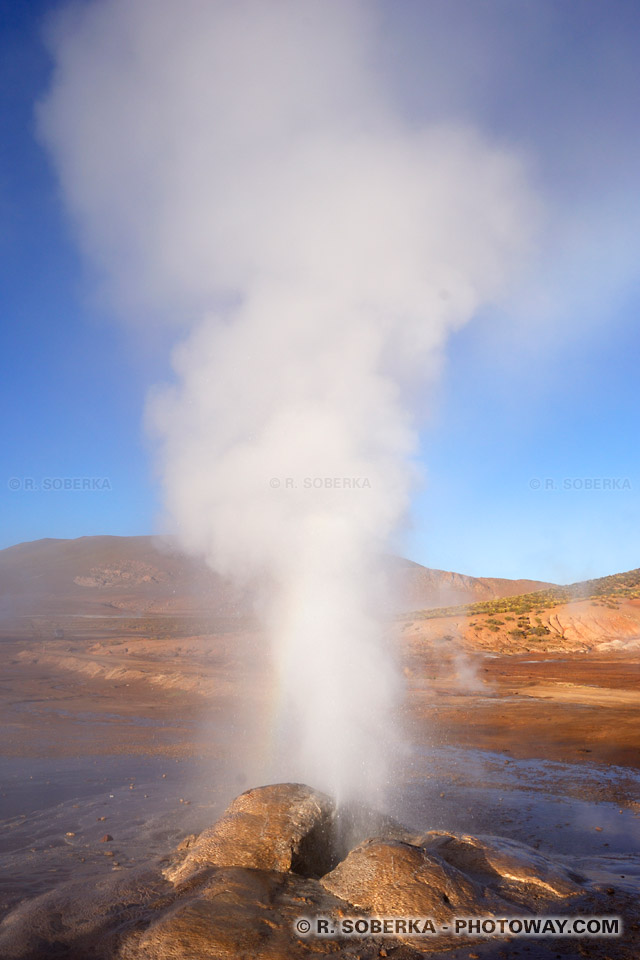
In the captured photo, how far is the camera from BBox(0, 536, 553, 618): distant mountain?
65438 millimetres

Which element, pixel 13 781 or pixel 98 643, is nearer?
pixel 13 781

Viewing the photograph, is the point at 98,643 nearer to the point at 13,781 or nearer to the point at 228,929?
the point at 13,781

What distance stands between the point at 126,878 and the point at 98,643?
2816cm

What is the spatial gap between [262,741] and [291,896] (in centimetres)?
887

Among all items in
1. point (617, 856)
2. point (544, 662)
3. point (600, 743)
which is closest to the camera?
point (617, 856)

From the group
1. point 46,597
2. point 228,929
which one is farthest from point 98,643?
point 46,597

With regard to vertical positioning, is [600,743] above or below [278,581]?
below

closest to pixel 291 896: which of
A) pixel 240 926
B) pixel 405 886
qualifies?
pixel 240 926

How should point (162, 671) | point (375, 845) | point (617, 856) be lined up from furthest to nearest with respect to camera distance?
point (162, 671), point (617, 856), point (375, 845)

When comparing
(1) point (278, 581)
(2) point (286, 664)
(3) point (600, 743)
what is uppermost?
(1) point (278, 581)

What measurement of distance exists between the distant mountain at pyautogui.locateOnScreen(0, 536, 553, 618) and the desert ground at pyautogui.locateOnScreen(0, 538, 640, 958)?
25.8 metres

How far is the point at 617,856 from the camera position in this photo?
6.49 metres

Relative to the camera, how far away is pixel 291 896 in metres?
4.83

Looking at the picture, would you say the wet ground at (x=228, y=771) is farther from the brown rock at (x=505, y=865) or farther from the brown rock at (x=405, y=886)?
the brown rock at (x=405, y=886)
